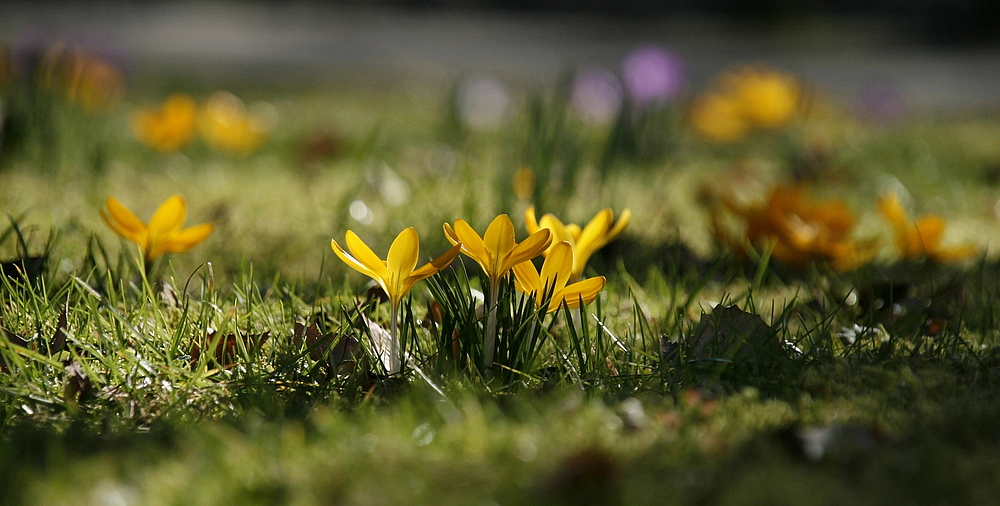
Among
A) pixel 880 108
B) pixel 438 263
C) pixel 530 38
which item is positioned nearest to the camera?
pixel 438 263

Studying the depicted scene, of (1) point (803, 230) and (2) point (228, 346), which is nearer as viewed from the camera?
(2) point (228, 346)

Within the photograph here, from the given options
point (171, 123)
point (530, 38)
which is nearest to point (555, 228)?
point (171, 123)

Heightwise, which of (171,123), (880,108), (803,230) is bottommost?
(880,108)

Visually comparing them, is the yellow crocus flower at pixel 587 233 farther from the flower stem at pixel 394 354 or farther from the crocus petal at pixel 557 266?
the flower stem at pixel 394 354

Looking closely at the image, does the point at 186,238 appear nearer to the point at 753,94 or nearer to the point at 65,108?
the point at 65,108

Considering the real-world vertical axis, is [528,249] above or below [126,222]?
A: above

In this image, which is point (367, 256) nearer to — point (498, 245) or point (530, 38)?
point (498, 245)

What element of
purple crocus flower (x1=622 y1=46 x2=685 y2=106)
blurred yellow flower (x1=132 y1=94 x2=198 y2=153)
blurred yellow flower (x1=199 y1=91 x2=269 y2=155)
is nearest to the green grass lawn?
blurred yellow flower (x1=132 y1=94 x2=198 y2=153)
